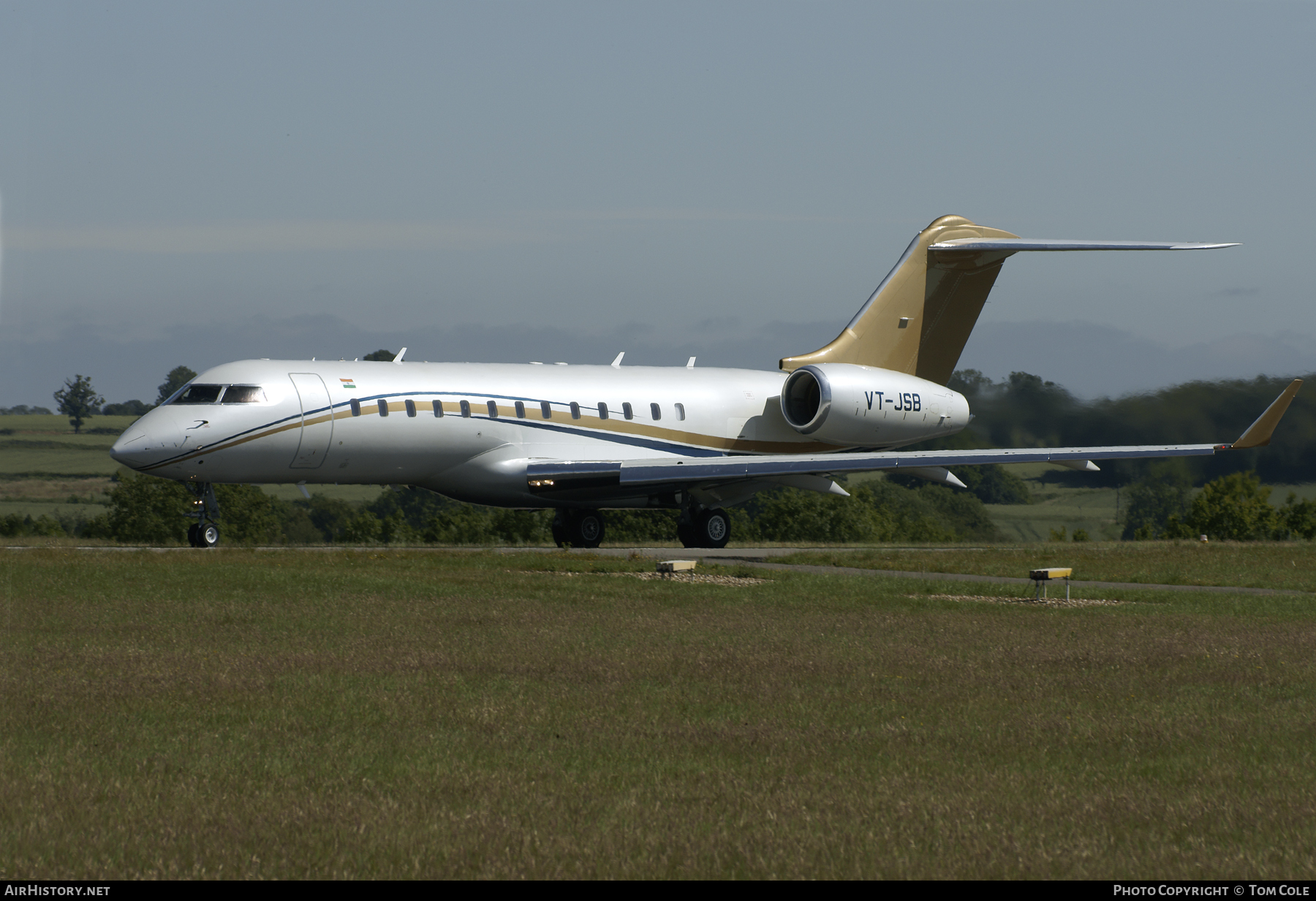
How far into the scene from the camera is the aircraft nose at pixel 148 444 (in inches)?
1077

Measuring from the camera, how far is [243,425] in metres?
28.1

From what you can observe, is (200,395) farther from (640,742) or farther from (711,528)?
(640,742)

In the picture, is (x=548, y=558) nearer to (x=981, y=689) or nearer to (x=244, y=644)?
(x=244, y=644)

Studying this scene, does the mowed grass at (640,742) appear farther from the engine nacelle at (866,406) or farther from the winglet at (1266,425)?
the engine nacelle at (866,406)

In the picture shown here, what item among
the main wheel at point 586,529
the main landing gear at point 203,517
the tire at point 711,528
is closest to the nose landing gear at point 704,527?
the tire at point 711,528

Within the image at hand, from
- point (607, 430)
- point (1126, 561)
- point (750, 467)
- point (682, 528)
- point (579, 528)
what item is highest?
point (607, 430)

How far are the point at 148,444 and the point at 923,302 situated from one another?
2074 centimetres

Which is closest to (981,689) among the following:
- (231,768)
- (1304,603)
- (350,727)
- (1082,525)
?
(350,727)

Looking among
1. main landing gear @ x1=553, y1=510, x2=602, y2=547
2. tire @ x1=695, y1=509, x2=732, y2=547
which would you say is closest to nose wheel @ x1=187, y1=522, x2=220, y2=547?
main landing gear @ x1=553, y1=510, x2=602, y2=547

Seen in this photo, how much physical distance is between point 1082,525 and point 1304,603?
48.5 meters

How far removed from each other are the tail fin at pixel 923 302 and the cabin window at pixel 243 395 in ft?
50.3

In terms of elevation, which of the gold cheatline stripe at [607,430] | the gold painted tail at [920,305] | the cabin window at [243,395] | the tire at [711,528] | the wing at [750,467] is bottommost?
the tire at [711,528]

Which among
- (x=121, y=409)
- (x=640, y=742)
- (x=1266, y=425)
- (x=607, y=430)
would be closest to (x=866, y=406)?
(x=607, y=430)

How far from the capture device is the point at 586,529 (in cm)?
3400
